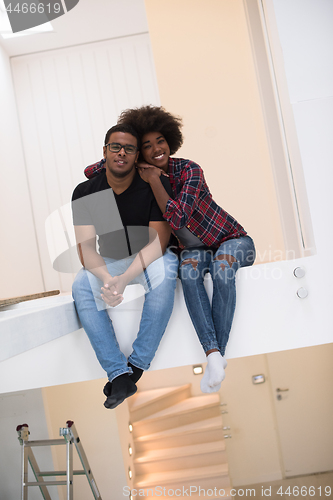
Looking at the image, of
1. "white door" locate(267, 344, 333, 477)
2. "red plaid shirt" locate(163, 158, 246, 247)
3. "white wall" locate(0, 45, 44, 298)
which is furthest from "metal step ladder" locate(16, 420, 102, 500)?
"white door" locate(267, 344, 333, 477)

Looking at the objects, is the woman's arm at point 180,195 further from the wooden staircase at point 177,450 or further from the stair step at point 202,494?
the stair step at point 202,494

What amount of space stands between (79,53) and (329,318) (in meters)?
2.62

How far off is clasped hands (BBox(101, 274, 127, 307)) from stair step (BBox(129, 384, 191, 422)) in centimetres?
A: 257

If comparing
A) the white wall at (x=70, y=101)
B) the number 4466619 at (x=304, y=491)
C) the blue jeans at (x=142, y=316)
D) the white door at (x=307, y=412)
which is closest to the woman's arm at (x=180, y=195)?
the blue jeans at (x=142, y=316)

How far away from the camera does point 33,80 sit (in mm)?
3006

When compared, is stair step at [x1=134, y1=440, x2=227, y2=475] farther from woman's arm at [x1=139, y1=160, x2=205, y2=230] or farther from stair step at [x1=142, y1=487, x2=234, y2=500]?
woman's arm at [x1=139, y1=160, x2=205, y2=230]

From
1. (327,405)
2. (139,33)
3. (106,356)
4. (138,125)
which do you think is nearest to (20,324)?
(106,356)

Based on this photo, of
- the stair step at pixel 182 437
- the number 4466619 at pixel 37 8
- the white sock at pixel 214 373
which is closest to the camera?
the white sock at pixel 214 373

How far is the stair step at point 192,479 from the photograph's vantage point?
11.3 feet

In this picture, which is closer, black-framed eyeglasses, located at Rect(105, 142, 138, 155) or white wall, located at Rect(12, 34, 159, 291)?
black-framed eyeglasses, located at Rect(105, 142, 138, 155)

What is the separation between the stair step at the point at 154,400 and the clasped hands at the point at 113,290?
8.45 ft

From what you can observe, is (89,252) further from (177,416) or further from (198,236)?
(177,416)

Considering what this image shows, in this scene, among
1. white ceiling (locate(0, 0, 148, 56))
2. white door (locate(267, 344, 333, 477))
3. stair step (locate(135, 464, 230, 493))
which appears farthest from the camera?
white door (locate(267, 344, 333, 477))

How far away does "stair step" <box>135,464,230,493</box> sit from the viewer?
3.43 m
